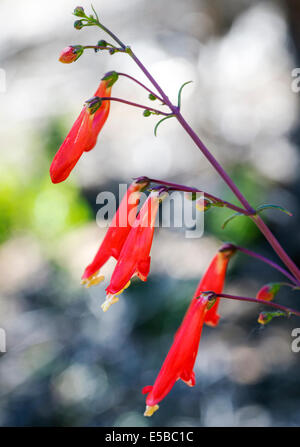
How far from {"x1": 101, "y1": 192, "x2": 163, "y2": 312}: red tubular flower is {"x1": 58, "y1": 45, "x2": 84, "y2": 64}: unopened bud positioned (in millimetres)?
499

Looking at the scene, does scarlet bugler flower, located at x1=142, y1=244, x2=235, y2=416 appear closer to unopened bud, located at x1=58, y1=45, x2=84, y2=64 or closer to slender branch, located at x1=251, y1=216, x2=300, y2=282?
slender branch, located at x1=251, y1=216, x2=300, y2=282

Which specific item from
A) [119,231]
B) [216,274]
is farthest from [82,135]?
[216,274]

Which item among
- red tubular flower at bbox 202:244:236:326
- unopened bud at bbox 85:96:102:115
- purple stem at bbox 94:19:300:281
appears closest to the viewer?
purple stem at bbox 94:19:300:281

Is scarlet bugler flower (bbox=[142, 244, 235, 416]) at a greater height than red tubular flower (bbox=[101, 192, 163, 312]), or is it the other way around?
red tubular flower (bbox=[101, 192, 163, 312])

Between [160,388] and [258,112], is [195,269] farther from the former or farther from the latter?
[160,388]

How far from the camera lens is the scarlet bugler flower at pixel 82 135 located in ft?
5.00

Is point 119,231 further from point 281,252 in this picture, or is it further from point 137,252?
point 281,252

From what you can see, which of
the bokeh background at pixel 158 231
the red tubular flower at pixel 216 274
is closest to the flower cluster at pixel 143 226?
the red tubular flower at pixel 216 274

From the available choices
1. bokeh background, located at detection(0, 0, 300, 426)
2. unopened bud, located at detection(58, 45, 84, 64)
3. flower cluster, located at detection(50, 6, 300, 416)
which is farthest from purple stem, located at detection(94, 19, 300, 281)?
bokeh background, located at detection(0, 0, 300, 426)

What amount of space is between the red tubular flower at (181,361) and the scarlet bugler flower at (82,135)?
2.04ft

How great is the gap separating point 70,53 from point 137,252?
666 mm

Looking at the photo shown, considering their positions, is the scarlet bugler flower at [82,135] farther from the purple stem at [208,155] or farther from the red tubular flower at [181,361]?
the red tubular flower at [181,361]

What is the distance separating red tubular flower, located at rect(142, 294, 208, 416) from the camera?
4.94ft

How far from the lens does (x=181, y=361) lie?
1512 millimetres
